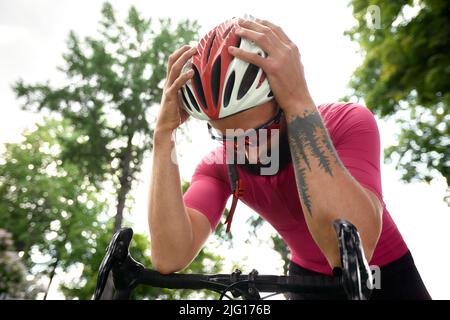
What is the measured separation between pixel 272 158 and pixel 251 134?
349 millimetres

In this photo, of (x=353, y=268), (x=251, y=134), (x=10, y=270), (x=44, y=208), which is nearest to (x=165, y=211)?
(x=251, y=134)

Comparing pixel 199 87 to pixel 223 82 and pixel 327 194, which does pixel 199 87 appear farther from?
pixel 327 194

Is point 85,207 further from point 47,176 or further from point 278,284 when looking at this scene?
point 278,284

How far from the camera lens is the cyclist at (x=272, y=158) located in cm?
120

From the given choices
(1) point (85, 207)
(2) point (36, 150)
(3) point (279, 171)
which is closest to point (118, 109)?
(1) point (85, 207)

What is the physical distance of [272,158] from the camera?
1.84 meters

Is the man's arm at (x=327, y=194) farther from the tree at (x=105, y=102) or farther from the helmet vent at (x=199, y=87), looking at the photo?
the tree at (x=105, y=102)

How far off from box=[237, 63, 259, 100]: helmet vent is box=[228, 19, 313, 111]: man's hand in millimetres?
63

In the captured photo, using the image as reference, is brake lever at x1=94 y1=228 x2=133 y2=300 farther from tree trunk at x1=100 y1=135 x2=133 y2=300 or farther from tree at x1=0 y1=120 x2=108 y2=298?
tree at x1=0 y1=120 x2=108 y2=298

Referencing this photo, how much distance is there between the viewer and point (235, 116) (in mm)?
1531

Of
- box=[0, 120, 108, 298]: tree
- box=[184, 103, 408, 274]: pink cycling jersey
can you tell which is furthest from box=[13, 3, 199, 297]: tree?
box=[184, 103, 408, 274]: pink cycling jersey

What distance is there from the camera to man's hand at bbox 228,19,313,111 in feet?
4.29

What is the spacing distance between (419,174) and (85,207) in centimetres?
2188

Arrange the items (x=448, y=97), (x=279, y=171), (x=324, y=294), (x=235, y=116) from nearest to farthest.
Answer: (x=324, y=294)
(x=235, y=116)
(x=279, y=171)
(x=448, y=97)
